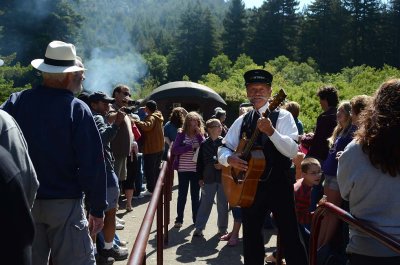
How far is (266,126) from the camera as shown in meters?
4.27

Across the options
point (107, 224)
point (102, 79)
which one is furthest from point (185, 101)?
point (102, 79)

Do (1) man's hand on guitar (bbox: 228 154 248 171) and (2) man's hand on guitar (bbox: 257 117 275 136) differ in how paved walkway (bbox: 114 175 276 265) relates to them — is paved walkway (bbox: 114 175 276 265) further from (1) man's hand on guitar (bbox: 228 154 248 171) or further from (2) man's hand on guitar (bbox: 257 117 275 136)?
(2) man's hand on guitar (bbox: 257 117 275 136)

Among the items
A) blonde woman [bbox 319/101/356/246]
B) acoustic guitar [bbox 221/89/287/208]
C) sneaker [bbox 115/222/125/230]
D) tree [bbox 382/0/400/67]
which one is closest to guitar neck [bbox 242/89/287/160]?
acoustic guitar [bbox 221/89/287/208]

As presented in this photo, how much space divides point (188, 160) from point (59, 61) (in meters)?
4.44

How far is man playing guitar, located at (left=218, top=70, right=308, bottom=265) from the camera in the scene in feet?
14.8

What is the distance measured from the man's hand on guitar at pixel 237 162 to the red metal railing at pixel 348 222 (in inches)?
29.4

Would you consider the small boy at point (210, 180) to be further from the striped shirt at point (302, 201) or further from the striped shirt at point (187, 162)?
the striped shirt at point (302, 201)

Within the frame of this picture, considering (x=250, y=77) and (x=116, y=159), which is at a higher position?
(x=250, y=77)

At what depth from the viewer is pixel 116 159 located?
740cm

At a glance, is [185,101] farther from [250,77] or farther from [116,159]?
[250,77]

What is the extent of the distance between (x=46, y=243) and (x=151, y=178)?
270 inches

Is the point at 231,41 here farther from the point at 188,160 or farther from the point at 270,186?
the point at 270,186

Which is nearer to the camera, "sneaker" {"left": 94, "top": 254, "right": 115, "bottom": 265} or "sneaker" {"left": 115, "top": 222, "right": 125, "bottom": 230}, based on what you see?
"sneaker" {"left": 94, "top": 254, "right": 115, "bottom": 265}

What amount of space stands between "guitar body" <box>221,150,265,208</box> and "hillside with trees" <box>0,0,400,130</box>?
131 feet
